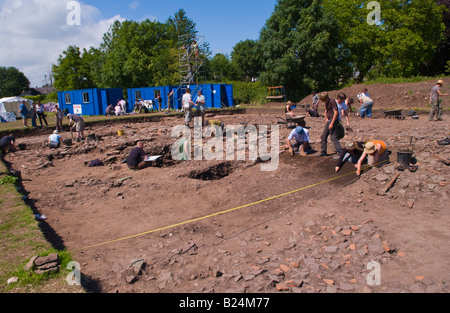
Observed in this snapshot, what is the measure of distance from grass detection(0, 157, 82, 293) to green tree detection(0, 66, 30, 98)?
247 feet

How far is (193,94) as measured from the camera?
1125 inches

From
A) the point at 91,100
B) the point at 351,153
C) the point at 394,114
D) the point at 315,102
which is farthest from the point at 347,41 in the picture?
the point at 351,153

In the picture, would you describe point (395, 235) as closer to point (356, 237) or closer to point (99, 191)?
point (356, 237)

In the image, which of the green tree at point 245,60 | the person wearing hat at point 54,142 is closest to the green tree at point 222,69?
the green tree at point 245,60

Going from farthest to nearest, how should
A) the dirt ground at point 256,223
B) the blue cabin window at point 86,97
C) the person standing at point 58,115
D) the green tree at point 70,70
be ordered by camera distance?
the green tree at point 70,70 < the blue cabin window at point 86,97 < the person standing at point 58,115 < the dirt ground at point 256,223

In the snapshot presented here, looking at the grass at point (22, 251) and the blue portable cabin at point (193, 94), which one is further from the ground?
the blue portable cabin at point (193, 94)

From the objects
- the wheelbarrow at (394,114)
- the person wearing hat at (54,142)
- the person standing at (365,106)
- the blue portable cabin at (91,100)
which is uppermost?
the blue portable cabin at (91,100)

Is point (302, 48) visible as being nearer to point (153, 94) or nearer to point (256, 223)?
point (153, 94)

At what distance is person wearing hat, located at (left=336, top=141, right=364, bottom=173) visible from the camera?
7.95 metres

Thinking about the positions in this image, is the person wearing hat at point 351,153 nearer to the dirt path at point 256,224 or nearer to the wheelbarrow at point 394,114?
the dirt path at point 256,224

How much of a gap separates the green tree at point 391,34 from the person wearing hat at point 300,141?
2148 centimetres

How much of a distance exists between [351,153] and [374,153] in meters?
0.53

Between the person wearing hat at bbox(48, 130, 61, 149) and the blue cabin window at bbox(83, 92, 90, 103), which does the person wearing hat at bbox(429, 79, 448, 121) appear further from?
the blue cabin window at bbox(83, 92, 90, 103)

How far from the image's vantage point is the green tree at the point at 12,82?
2803 inches
